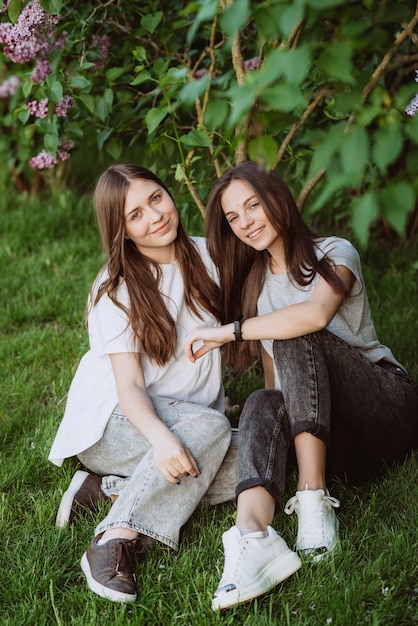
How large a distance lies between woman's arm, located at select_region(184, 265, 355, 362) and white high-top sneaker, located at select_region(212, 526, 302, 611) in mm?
515

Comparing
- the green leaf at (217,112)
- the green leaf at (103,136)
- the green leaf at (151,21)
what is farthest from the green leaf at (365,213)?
the green leaf at (103,136)

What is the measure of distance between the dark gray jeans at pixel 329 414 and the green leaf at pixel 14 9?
1148mm

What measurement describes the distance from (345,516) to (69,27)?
186 cm

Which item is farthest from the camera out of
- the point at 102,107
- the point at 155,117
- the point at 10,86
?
the point at 10,86

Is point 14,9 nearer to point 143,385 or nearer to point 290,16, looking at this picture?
point 143,385

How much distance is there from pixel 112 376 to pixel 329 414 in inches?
26.1

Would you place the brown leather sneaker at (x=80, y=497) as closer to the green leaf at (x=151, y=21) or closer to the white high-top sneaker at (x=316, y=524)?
the white high-top sneaker at (x=316, y=524)

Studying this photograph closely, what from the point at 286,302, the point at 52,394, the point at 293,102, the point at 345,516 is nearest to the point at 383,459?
the point at 345,516

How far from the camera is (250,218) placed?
2.10m

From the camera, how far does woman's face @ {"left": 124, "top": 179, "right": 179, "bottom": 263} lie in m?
2.13

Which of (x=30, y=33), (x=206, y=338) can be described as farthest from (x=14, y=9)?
(x=206, y=338)

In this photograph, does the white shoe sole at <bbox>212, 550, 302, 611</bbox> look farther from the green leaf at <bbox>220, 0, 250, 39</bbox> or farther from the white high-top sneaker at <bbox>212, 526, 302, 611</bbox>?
the green leaf at <bbox>220, 0, 250, 39</bbox>

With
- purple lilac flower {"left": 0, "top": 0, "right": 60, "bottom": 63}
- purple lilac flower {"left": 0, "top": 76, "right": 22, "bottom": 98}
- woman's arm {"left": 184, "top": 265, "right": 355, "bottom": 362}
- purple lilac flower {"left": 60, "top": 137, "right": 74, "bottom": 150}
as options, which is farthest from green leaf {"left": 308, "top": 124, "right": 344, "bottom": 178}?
purple lilac flower {"left": 0, "top": 76, "right": 22, "bottom": 98}

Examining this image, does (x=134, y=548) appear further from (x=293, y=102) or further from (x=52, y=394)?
(x=293, y=102)
